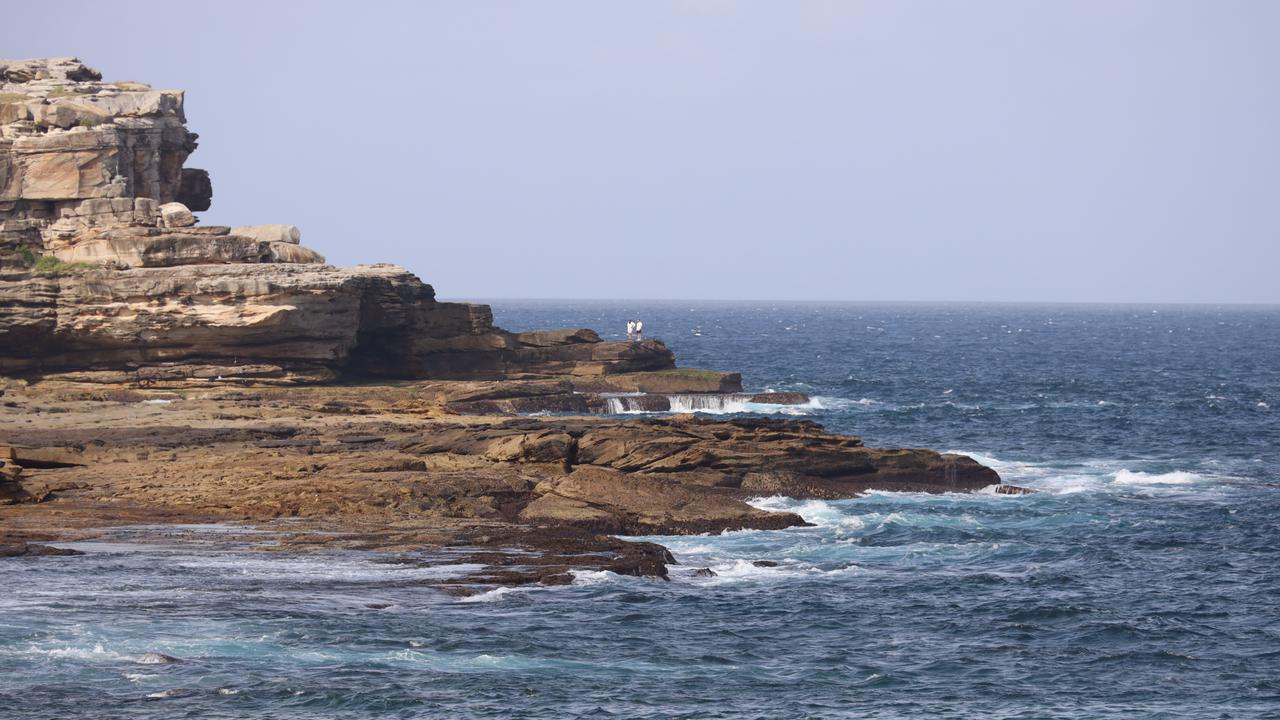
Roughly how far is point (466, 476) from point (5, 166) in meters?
29.9

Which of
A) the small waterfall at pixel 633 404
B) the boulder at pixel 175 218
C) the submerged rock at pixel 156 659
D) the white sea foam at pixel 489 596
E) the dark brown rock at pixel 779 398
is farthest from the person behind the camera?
the dark brown rock at pixel 779 398

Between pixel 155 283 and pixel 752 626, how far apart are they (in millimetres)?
33548

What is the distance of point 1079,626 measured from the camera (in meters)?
31.0

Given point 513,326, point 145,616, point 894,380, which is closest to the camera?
point 145,616

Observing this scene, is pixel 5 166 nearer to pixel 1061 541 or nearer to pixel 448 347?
pixel 448 347

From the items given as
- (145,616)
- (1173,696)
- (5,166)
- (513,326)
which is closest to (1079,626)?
(1173,696)

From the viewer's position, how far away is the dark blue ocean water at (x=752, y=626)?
2505 cm

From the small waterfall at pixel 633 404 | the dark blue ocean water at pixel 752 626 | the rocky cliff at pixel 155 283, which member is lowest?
the dark blue ocean water at pixel 752 626

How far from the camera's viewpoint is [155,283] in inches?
2208

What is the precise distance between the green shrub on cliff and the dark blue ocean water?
2628 centimetres

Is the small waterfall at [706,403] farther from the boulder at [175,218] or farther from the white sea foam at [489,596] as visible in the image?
the white sea foam at [489,596]

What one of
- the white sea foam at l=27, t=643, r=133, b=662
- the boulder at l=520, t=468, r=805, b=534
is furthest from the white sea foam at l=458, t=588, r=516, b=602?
the white sea foam at l=27, t=643, r=133, b=662

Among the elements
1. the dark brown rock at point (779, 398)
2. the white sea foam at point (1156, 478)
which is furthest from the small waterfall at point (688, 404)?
the white sea foam at point (1156, 478)

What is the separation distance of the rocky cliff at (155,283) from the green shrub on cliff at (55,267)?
0.07 metres
